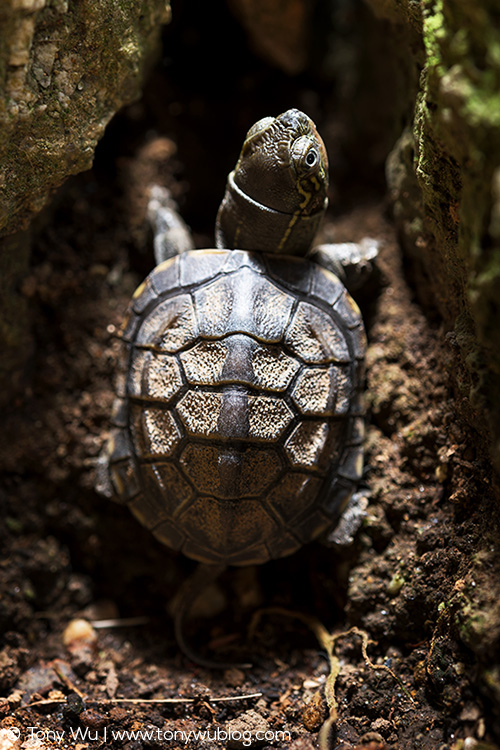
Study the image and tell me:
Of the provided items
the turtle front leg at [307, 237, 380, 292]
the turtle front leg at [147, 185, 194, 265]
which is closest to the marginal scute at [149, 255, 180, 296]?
the turtle front leg at [147, 185, 194, 265]

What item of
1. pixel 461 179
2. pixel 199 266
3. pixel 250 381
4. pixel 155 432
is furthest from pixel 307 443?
pixel 461 179

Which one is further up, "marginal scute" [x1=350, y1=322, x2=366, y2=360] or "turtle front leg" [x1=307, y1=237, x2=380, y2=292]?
"turtle front leg" [x1=307, y1=237, x2=380, y2=292]

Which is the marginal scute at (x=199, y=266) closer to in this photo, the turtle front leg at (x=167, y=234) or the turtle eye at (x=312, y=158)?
the turtle front leg at (x=167, y=234)

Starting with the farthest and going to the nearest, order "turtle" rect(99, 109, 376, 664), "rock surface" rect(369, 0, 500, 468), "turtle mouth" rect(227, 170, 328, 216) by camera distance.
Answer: "turtle mouth" rect(227, 170, 328, 216) → "turtle" rect(99, 109, 376, 664) → "rock surface" rect(369, 0, 500, 468)

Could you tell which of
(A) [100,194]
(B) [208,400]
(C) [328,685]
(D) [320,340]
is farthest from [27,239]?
(C) [328,685]

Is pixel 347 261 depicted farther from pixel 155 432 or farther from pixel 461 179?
pixel 155 432

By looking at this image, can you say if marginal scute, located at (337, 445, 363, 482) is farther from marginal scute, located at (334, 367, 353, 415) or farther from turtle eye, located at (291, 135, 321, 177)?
turtle eye, located at (291, 135, 321, 177)

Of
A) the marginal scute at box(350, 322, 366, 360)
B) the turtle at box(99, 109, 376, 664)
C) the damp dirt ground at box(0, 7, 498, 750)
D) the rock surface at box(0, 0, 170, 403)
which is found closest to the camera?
the rock surface at box(0, 0, 170, 403)
